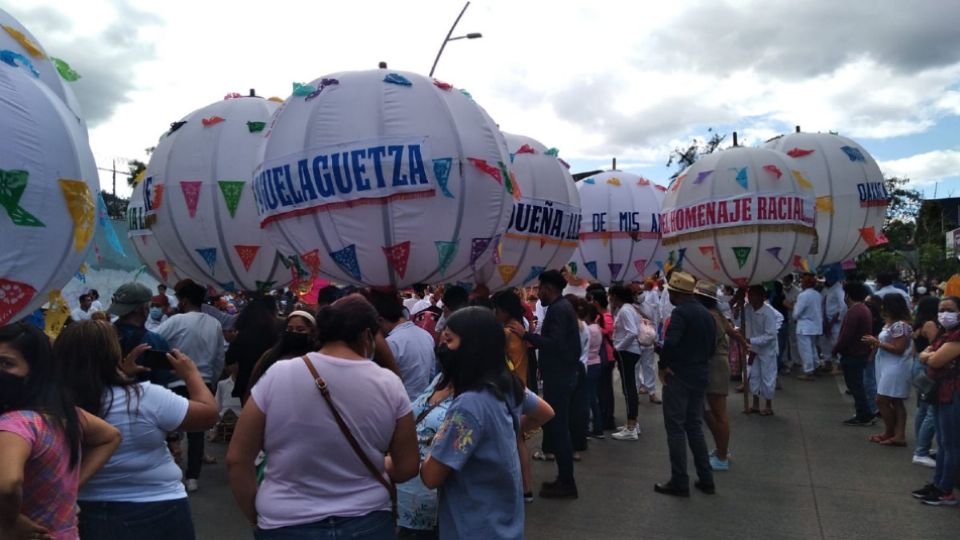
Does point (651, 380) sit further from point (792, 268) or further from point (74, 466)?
point (74, 466)

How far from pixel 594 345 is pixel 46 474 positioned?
18.4ft

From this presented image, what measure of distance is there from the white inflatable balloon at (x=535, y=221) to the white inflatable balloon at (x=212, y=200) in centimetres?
199

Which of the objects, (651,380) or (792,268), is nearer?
(792,268)

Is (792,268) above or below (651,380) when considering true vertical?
above

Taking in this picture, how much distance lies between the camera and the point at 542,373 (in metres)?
5.59

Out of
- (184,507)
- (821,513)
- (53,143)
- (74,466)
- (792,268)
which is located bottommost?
(821,513)

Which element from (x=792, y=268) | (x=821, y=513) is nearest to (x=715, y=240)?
(x=792, y=268)

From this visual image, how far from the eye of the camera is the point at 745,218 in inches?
278

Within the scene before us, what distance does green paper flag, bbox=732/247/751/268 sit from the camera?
708 centimetres

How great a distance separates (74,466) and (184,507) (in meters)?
0.64

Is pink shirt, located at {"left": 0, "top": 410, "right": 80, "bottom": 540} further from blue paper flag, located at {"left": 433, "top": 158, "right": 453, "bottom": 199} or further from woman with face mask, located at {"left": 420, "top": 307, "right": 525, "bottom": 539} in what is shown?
blue paper flag, located at {"left": 433, "top": 158, "right": 453, "bottom": 199}

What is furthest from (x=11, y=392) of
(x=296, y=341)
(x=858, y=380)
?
(x=858, y=380)

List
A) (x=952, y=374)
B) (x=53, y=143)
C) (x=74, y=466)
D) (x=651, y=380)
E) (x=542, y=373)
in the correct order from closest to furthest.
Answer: (x=74, y=466)
(x=53, y=143)
(x=952, y=374)
(x=542, y=373)
(x=651, y=380)

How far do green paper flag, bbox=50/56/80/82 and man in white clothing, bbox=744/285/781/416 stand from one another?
7275 millimetres
